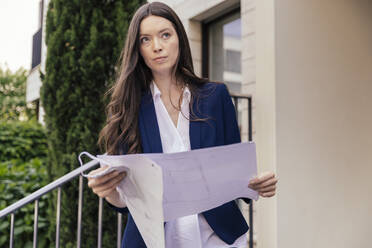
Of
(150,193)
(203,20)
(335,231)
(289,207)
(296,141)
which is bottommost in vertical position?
(335,231)

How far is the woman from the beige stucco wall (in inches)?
62.3

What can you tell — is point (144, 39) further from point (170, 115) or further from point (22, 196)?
point (22, 196)

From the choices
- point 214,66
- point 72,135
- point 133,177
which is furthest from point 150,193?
point 214,66

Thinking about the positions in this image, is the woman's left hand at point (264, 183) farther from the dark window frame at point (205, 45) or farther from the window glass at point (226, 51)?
the dark window frame at point (205, 45)

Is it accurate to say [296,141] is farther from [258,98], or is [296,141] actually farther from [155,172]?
[155,172]

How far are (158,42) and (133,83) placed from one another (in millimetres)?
142

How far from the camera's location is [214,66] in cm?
441

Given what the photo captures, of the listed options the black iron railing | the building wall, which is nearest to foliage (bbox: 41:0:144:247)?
the building wall

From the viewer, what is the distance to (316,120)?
2.78m

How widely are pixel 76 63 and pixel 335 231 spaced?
2393 millimetres

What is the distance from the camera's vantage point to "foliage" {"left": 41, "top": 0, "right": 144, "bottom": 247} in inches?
123

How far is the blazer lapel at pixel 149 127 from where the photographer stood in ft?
3.36

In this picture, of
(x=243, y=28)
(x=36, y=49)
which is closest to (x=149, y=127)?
(x=243, y=28)

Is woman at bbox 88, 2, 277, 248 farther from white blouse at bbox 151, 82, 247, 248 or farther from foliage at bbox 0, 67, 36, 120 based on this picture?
foliage at bbox 0, 67, 36, 120
